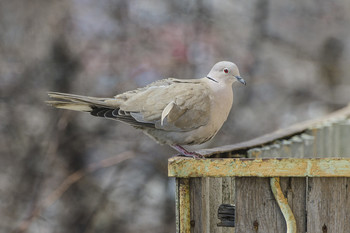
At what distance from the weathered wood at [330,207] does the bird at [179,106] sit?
Answer: 1.88 feet

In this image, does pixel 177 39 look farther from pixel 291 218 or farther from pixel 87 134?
pixel 291 218

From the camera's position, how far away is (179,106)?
6.85ft

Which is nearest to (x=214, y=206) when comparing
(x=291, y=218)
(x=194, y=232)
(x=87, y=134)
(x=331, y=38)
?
(x=194, y=232)

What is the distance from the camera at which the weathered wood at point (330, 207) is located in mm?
1618

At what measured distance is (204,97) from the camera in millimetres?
2098

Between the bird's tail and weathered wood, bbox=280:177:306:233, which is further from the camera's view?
the bird's tail

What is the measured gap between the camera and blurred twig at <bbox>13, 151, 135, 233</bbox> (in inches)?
175

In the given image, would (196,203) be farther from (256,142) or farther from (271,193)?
(256,142)

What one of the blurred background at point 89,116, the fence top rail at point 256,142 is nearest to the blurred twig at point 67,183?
the blurred background at point 89,116

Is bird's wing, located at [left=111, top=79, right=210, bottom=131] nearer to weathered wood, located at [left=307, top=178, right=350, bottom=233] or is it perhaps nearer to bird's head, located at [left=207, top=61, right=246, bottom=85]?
bird's head, located at [left=207, top=61, right=246, bottom=85]

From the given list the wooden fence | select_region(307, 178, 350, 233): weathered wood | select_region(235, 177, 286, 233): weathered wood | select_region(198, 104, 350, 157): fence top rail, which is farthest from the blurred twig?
select_region(307, 178, 350, 233): weathered wood

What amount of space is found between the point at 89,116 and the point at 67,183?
59cm

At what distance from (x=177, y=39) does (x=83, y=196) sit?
1642 mm

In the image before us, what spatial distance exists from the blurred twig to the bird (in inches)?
96.3
